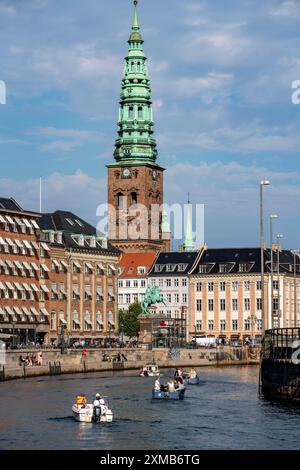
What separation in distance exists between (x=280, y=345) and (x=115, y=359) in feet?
217

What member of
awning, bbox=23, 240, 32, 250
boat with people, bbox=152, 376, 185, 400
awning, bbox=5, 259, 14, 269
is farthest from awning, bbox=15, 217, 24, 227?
boat with people, bbox=152, 376, 185, 400

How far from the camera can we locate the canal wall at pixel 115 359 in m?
142

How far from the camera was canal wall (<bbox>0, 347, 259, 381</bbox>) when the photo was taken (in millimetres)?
141875

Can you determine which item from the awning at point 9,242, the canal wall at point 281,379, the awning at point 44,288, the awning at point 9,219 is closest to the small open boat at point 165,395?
the canal wall at point 281,379

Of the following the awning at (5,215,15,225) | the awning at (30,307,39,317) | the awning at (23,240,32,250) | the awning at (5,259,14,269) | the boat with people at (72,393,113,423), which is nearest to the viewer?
the boat with people at (72,393,113,423)

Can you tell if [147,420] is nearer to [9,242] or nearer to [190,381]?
[190,381]

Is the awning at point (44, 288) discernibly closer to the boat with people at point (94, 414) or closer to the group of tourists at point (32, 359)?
the group of tourists at point (32, 359)

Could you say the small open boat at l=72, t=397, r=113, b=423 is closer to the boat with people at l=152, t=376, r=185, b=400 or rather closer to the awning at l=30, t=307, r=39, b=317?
the boat with people at l=152, t=376, r=185, b=400

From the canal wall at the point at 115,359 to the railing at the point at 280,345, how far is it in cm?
3270

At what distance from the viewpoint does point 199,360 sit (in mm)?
185125

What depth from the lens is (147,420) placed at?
89.8 meters

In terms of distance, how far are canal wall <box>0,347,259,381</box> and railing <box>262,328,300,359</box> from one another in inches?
1287

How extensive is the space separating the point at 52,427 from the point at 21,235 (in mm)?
108686
